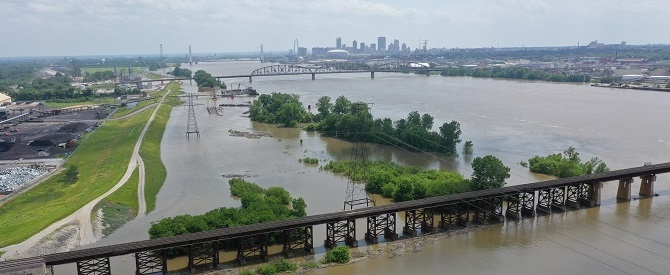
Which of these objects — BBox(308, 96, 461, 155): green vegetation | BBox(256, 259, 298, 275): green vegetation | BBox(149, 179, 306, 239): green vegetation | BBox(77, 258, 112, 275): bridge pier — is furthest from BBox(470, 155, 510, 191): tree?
BBox(77, 258, 112, 275): bridge pier

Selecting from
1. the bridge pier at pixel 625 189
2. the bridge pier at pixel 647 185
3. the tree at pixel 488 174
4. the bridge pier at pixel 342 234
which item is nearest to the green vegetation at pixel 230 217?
the bridge pier at pixel 342 234

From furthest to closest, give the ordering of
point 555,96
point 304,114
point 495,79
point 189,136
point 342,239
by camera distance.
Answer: point 495,79 < point 555,96 < point 304,114 < point 189,136 < point 342,239

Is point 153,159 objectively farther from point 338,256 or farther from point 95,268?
point 338,256

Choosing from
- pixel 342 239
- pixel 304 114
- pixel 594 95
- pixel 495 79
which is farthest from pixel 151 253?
pixel 495 79

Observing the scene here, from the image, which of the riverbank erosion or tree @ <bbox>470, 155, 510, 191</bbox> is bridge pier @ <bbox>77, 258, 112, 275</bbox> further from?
tree @ <bbox>470, 155, 510, 191</bbox>

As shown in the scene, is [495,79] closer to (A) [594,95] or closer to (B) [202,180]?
(A) [594,95]

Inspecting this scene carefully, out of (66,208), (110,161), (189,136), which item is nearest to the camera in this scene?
(66,208)

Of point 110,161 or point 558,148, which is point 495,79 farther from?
point 110,161

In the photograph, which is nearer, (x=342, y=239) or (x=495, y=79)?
(x=342, y=239)
